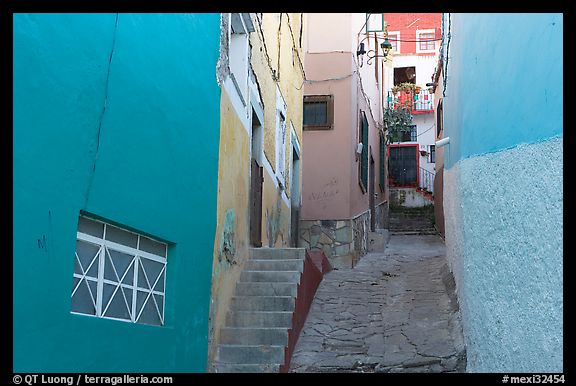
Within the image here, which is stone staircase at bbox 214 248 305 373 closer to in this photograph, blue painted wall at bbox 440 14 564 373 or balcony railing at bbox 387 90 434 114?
blue painted wall at bbox 440 14 564 373

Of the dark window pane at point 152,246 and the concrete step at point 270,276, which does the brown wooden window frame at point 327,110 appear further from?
the dark window pane at point 152,246

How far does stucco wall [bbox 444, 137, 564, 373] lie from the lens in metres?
3.72

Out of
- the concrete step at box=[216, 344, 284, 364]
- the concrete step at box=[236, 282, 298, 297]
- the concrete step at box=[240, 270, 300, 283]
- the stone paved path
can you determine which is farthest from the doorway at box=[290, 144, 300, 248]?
the concrete step at box=[216, 344, 284, 364]

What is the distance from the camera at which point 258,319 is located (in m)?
7.54

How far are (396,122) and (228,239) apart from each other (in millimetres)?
18862

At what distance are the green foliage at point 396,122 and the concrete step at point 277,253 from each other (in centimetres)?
1686

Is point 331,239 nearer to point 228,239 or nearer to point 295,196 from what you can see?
point 295,196

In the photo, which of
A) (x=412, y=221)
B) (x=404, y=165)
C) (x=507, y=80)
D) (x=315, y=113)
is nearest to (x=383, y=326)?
(x=507, y=80)

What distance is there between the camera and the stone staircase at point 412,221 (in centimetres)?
2291

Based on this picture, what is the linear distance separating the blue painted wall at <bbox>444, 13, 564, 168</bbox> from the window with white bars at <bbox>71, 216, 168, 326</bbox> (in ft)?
9.60

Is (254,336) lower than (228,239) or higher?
lower

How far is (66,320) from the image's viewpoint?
371 cm

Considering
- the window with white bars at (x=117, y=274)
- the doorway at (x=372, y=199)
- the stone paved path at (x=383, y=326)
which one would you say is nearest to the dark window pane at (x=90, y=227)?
the window with white bars at (x=117, y=274)
